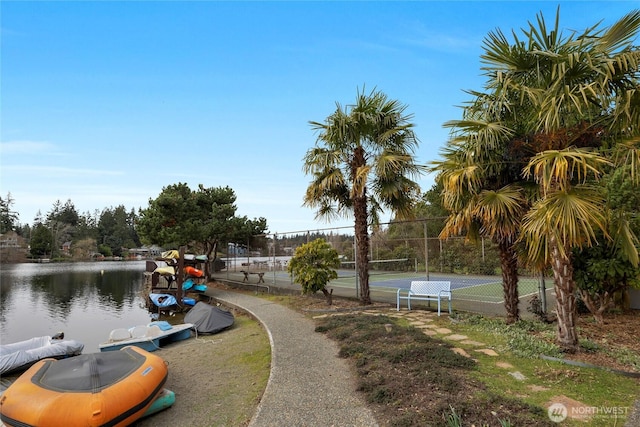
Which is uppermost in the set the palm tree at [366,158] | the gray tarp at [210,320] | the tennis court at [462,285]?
the palm tree at [366,158]

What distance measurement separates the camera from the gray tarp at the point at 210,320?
11.1 m

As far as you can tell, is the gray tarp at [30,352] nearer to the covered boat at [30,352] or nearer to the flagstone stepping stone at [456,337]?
the covered boat at [30,352]

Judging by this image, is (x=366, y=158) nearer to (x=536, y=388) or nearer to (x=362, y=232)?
Answer: (x=362, y=232)

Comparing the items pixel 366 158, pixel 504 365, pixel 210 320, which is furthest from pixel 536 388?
pixel 210 320

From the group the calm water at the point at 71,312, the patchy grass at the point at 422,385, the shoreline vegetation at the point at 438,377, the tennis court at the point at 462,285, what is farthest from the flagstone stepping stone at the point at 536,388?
the calm water at the point at 71,312

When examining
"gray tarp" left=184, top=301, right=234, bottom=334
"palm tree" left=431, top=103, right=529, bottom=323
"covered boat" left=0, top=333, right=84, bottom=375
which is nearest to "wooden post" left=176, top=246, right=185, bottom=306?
"gray tarp" left=184, top=301, right=234, bottom=334

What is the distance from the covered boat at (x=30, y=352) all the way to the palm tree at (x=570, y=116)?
12.1 meters

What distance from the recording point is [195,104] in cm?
1505

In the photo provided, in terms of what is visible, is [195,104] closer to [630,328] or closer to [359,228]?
[359,228]

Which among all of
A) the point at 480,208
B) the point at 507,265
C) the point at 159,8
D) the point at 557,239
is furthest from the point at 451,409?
the point at 159,8

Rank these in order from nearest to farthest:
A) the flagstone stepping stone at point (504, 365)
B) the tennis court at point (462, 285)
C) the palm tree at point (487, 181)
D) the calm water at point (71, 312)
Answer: the flagstone stepping stone at point (504, 365), the palm tree at point (487, 181), the tennis court at point (462, 285), the calm water at point (71, 312)

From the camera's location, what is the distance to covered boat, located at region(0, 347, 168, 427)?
4.21 m

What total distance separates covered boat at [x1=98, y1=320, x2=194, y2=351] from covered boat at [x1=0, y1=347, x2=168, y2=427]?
4713 millimetres

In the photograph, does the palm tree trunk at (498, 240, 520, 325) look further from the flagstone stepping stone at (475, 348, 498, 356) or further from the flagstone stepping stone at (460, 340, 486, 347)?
the flagstone stepping stone at (475, 348, 498, 356)
